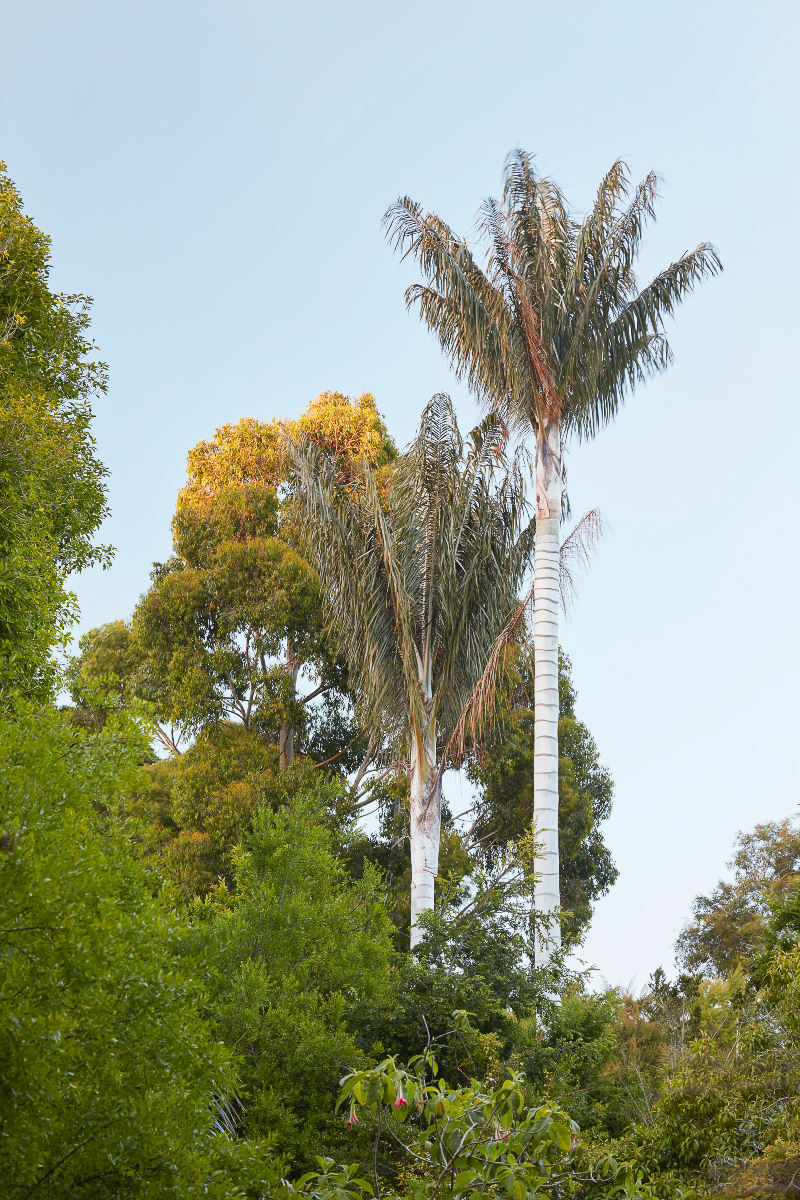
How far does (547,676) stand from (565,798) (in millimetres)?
9411

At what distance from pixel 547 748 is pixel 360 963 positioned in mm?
4549

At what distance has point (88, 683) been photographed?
611 cm

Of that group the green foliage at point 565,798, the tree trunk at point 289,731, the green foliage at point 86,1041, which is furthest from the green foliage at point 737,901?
the green foliage at point 86,1041

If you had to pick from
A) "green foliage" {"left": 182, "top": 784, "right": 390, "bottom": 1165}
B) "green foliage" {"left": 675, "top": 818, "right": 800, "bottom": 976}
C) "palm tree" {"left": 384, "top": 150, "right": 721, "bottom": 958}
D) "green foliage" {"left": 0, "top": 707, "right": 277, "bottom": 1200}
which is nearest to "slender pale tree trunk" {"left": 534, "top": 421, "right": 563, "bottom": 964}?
"palm tree" {"left": 384, "top": 150, "right": 721, "bottom": 958}

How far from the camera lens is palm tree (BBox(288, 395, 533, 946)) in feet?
52.2

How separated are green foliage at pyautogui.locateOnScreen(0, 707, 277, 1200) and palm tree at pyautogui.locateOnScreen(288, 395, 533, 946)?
38.4 feet

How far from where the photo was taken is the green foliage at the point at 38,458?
32.7 ft

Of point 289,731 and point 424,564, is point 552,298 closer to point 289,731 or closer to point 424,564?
point 424,564

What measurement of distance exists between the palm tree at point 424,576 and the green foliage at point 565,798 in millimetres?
5177

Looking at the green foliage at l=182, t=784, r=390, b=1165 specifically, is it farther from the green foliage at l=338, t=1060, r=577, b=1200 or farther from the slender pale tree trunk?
the green foliage at l=338, t=1060, r=577, b=1200

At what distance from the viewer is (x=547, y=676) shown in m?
14.5

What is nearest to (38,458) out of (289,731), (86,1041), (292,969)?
(292,969)

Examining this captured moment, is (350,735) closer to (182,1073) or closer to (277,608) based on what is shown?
(277,608)

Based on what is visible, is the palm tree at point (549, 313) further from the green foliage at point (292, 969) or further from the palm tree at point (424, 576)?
the green foliage at point (292, 969)
